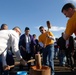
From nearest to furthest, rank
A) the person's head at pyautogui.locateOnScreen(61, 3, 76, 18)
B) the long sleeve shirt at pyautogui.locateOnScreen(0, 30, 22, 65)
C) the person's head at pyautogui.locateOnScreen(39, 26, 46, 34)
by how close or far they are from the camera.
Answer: the person's head at pyautogui.locateOnScreen(61, 3, 76, 18), the long sleeve shirt at pyautogui.locateOnScreen(0, 30, 22, 65), the person's head at pyautogui.locateOnScreen(39, 26, 46, 34)

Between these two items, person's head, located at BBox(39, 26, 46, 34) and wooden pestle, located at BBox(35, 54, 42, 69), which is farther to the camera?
person's head, located at BBox(39, 26, 46, 34)

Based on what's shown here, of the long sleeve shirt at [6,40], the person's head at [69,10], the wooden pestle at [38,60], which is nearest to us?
the person's head at [69,10]

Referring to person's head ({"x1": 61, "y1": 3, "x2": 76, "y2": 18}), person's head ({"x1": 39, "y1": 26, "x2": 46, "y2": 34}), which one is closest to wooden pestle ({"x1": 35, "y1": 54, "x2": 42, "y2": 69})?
person's head ({"x1": 61, "y1": 3, "x2": 76, "y2": 18})

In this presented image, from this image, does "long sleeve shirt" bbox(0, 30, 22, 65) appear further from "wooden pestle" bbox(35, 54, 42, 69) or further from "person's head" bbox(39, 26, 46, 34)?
"person's head" bbox(39, 26, 46, 34)

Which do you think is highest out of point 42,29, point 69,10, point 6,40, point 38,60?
point 42,29

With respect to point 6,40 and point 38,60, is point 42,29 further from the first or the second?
point 38,60

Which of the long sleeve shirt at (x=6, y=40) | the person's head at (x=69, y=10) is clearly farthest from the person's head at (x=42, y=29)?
the person's head at (x=69, y=10)

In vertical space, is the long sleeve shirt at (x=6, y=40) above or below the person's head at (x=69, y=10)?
below

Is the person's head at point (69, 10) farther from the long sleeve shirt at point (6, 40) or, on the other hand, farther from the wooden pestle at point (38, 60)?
the long sleeve shirt at point (6, 40)

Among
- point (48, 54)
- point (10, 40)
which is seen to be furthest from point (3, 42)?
point (48, 54)

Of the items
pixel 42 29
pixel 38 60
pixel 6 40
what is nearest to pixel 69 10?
pixel 38 60

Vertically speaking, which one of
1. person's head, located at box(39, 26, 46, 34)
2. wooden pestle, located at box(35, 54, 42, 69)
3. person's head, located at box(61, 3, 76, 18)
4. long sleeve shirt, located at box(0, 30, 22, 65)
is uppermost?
person's head, located at box(39, 26, 46, 34)

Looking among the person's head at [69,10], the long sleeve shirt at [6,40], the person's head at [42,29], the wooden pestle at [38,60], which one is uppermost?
the person's head at [42,29]

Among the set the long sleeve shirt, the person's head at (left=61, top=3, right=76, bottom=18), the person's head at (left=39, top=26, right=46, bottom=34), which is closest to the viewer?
the person's head at (left=61, top=3, right=76, bottom=18)
